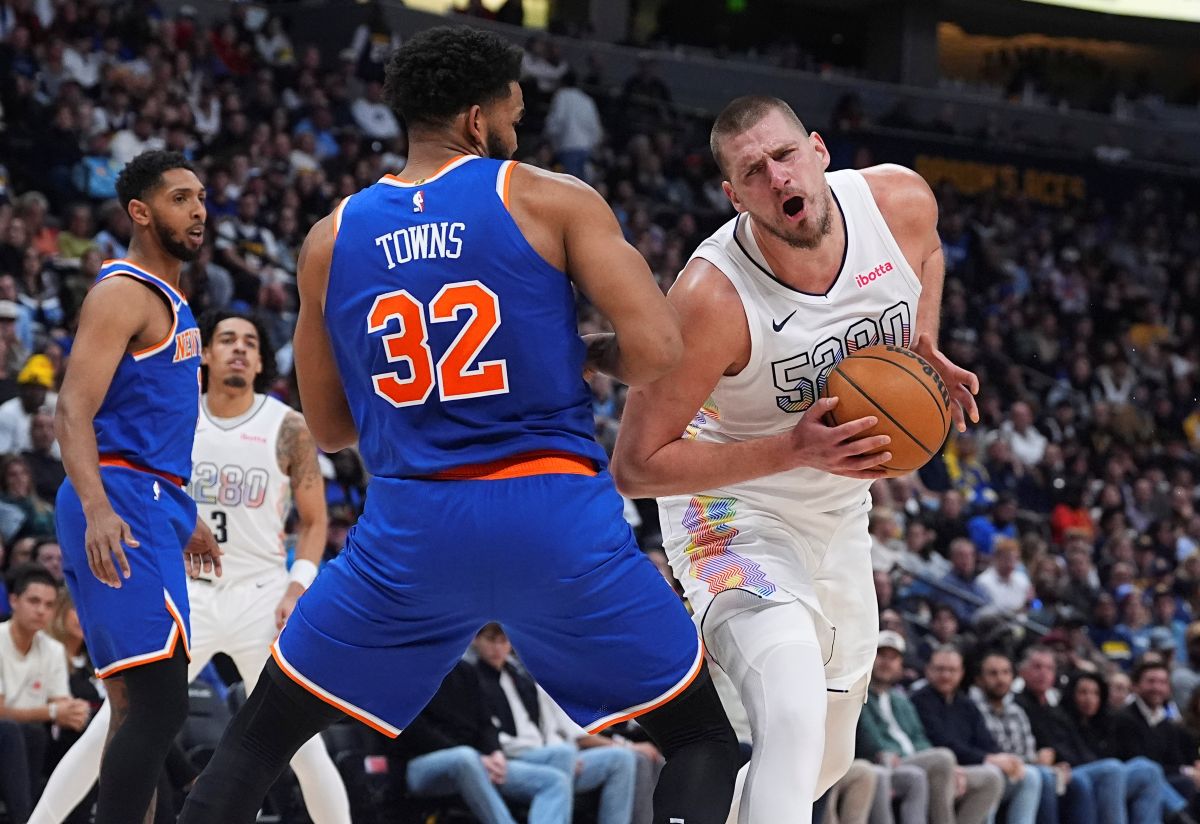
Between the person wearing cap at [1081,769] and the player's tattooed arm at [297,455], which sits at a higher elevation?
the player's tattooed arm at [297,455]

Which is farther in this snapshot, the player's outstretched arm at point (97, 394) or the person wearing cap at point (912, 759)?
the person wearing cap at point (912, 759)

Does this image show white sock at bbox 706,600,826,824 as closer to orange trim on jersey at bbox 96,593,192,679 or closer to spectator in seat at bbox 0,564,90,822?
orange trim on jersey at bbox 96,593,192,679

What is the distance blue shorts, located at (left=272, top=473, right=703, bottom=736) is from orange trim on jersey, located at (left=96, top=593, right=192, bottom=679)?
1283 millimetres

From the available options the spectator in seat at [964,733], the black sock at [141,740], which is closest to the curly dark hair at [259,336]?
the black sock at [141,740]

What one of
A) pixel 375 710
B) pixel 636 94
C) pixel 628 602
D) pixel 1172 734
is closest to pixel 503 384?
pixel 628 602

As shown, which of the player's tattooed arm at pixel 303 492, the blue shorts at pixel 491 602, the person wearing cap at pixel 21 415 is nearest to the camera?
the blue shorts at pixel 491 602

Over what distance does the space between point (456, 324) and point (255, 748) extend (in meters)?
0.99

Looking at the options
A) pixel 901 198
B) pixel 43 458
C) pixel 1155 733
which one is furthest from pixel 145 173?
pixel 1155 733

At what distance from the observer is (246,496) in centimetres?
625

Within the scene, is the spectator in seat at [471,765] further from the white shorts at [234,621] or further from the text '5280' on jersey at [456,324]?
the text '5280' on jersey at [456,324]

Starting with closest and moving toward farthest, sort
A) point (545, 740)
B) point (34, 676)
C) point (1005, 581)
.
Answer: point (34, 676) < point (545, 740) < point (1005, 581)

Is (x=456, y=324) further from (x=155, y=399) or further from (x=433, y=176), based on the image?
(x=155, y=399)

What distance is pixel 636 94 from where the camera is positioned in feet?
65.0

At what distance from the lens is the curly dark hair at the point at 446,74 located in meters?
3.33
